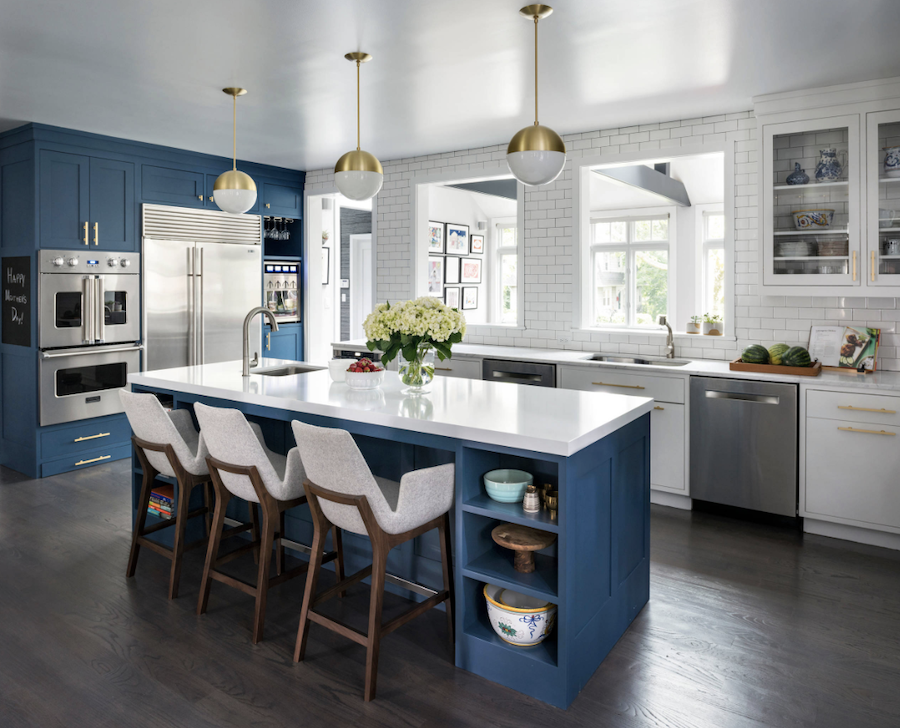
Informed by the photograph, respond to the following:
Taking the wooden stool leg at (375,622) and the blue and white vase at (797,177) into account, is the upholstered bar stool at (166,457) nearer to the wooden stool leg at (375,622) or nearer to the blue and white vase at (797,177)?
the wooden stool leg at (375,622)

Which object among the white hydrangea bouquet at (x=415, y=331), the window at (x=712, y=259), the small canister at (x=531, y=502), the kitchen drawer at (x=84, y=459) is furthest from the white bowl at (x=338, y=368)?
the window at (x=712, y=259)

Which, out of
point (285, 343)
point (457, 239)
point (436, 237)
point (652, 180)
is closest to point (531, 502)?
point (285, 343)

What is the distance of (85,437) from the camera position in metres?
5.25

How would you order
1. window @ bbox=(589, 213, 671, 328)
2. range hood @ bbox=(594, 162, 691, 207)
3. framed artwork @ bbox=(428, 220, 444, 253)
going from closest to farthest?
range hood @ bbox=(594, 162, 691, 207) < framed artwork @ bbox=(428, 220, 444, 253) < window @ bbox=(589, 213, 671, 328)

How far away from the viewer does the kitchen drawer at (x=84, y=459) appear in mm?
5047

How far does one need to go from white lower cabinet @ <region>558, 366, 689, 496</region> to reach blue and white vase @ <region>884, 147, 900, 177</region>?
1606 millimetres

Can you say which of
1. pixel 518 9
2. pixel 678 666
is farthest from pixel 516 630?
pixel 518 9

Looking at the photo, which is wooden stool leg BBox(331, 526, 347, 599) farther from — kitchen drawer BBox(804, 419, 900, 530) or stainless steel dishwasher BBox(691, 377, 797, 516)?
kitchen drawer BBox(804, 419, 900, 530)

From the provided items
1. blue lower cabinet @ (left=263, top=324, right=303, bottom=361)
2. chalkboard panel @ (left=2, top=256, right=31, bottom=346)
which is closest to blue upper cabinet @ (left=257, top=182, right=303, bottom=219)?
blue lower cabinet @ (left=263, top=324, right=303, bottom=361)

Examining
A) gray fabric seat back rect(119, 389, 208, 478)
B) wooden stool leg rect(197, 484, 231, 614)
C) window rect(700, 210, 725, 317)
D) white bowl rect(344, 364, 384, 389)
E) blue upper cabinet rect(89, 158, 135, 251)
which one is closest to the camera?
wooden stool leg rect(197, 484, 231, 614)

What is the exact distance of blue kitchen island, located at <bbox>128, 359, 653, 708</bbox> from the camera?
229 centimetres

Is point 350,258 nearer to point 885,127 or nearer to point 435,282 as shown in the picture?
point 435,282

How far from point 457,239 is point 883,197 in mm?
5994

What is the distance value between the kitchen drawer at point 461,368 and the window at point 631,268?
416 cm
